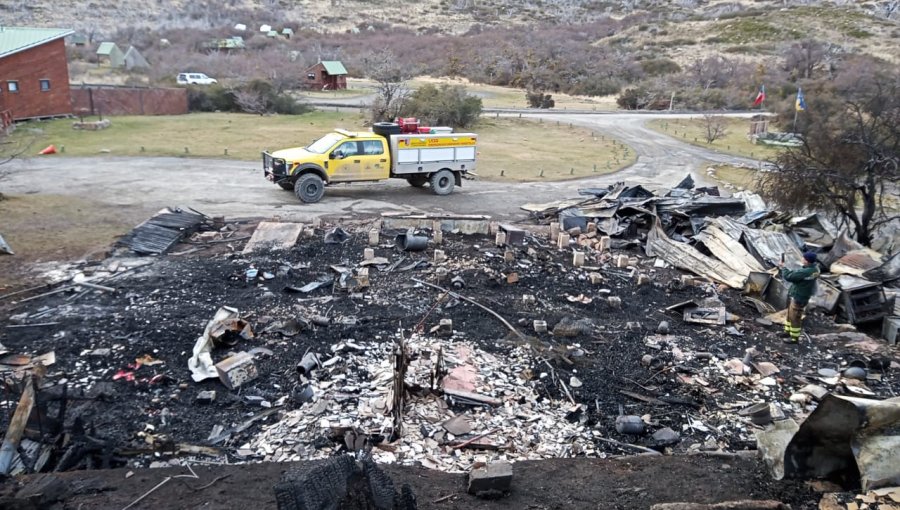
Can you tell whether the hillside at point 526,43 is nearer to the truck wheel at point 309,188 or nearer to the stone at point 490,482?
the truck wheel at point 309,188

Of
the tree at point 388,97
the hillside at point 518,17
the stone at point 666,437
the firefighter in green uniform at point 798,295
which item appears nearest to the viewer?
the stone at point 666,437

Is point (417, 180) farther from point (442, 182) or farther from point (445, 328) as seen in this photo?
point (445, 328)

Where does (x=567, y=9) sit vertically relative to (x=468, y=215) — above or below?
above

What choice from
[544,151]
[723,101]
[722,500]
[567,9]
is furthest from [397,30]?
[722,500]

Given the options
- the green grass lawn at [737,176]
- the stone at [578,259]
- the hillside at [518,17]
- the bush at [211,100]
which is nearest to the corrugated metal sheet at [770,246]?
the stone at [578,259]

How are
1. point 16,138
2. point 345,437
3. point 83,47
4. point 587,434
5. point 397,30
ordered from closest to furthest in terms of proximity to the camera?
point 345,437 → point 587,434 → point 16,138 → point 83,47 → point 397,30

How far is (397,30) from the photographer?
81.3 m

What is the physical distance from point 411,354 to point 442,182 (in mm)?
10887

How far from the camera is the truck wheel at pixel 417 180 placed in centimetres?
1890

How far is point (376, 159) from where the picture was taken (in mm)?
17734

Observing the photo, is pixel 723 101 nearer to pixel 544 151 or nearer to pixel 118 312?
pixel 544 151

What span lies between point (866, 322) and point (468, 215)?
8958 millimetres

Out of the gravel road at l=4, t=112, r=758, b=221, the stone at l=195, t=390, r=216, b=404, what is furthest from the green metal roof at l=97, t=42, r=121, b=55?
the stone at l=195, t=390, r=216, b=404

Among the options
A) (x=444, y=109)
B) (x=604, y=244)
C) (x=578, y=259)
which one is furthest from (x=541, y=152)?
(x=578, y=259)
